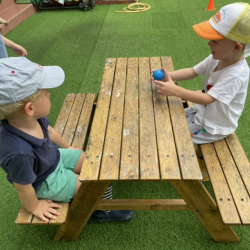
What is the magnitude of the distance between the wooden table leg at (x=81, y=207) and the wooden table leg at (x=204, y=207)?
49cm

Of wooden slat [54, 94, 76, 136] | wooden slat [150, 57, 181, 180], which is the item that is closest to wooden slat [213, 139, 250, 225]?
wooden slat [150, 57, 181, 180]

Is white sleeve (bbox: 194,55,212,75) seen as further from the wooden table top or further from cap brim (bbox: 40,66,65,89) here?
cap brim (bbox: 40,66,65,89)

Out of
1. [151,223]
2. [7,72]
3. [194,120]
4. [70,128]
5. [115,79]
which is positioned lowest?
[151,223]

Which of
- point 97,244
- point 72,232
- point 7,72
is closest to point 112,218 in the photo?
point 97,244

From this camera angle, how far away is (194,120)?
2.02 meters

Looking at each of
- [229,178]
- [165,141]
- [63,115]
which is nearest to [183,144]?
[165,141]

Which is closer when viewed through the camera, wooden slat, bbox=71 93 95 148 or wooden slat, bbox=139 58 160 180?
wooden slat, bbox=139 58 160 180

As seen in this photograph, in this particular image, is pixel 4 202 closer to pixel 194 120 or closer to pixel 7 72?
pixel 7 72

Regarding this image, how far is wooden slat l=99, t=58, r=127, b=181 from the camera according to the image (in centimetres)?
133

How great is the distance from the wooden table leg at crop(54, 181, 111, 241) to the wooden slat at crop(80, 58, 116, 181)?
0.39 feet

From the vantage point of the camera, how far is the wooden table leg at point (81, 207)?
4.75 ft

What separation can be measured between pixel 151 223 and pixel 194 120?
998mm

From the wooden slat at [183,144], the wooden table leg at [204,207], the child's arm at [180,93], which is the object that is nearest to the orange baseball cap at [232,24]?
the child's arm at [180,93]

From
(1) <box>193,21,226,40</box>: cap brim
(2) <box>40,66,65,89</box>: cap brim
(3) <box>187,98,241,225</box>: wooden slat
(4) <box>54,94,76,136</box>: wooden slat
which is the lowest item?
(4) <box>54,94,76,136</box>: wooden slat
